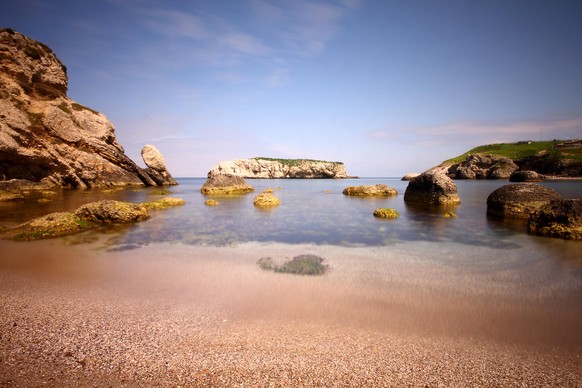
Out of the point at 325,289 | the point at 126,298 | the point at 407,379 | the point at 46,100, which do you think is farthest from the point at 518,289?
the point at 46,100

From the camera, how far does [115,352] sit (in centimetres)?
396

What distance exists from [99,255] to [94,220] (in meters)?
6.39

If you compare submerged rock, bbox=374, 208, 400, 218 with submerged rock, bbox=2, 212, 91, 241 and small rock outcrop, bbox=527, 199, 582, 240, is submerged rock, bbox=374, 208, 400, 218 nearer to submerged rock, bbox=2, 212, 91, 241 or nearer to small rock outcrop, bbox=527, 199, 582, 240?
small rock outcrop, bbox=527, 199, 582, 240

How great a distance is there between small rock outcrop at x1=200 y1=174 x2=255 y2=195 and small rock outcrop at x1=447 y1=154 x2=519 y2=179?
93215mm

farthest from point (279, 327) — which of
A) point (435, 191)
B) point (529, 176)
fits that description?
point (529, 176)

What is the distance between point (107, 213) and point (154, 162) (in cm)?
5112

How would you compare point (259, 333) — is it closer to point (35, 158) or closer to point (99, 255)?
point (99, 255)

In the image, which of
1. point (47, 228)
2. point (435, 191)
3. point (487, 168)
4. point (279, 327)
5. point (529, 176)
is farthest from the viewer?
point (487, 168)

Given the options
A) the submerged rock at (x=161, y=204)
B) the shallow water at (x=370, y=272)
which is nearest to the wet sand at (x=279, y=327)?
the shallow water at (x=370, y=272)

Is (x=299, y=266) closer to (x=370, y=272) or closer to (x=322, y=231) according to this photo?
(x=370, y=272)

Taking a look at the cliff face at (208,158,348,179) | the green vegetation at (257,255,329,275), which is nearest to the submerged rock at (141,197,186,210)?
the green vegetation at (257,255,329,275)

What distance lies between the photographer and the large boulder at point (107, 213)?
13.9 m

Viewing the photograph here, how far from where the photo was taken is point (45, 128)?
38469mm

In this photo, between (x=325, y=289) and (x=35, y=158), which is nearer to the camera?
(x=325, y=289)
